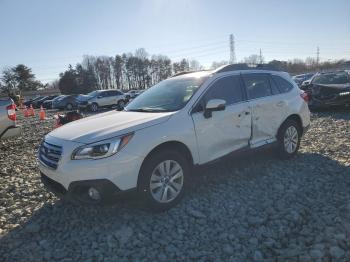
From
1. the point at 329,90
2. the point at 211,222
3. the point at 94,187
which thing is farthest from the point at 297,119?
the point at 329,90

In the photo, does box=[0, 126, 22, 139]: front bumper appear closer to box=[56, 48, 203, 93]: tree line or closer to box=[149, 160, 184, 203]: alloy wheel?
box=[149, 160, 184, 203]: alloy wheel

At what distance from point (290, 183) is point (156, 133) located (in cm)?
239

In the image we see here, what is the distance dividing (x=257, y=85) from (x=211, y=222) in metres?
2.72

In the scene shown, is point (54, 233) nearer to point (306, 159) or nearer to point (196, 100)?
point (196, 100)

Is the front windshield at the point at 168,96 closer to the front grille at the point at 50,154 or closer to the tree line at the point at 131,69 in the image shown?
the front grille at the point at 50,154

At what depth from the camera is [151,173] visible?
414cm

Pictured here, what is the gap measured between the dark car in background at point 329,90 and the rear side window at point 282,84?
23.3 ft

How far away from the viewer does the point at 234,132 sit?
17.1 feet

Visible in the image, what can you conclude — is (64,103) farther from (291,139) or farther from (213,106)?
(213,106)

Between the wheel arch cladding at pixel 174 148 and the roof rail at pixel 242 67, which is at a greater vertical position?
the roof rail at pixel 242 67

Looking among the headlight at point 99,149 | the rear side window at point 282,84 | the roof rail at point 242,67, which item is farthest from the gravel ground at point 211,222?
the roof rail at point 242,67

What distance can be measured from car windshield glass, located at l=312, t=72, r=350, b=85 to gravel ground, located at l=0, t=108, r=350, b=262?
834cm

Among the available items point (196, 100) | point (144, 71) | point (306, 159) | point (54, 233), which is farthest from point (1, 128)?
point (144, 71)

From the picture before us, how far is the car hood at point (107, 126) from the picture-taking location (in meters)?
4.02
